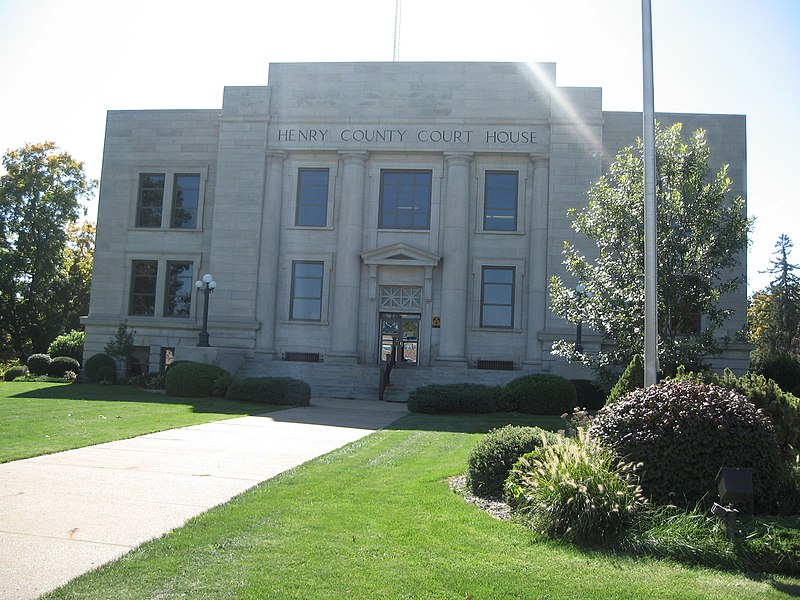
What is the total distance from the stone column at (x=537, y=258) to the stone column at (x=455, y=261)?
278 centimetres

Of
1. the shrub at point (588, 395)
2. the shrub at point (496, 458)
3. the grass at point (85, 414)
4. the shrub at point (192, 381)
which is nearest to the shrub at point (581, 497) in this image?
the shrub at point (496, 458)

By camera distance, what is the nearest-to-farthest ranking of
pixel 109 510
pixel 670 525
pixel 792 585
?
pixel 792 585 < pixel 670 525 < pixel 109 510

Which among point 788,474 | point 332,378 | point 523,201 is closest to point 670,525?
point 788,474

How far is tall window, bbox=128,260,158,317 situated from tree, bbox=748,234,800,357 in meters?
34.5

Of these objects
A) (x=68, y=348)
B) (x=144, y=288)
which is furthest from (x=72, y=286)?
(x=144, y=288)

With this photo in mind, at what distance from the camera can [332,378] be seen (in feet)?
97.6

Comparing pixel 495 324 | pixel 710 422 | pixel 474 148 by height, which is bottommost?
pixel 710 422

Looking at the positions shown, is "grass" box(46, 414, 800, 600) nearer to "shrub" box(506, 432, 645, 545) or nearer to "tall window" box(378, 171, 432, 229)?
"shrub" box(506, 432, 645, 545)

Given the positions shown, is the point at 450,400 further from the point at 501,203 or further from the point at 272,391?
the point at 501,203

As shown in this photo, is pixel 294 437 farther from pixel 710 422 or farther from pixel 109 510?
pixel 710 422

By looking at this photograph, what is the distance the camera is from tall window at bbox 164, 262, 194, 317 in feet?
112

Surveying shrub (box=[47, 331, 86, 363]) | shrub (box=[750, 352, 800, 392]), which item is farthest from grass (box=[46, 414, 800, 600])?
shrub (box=[47, 331, 86, 363])

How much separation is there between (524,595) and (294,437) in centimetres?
1019

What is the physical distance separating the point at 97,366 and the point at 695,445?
96.2 ft
